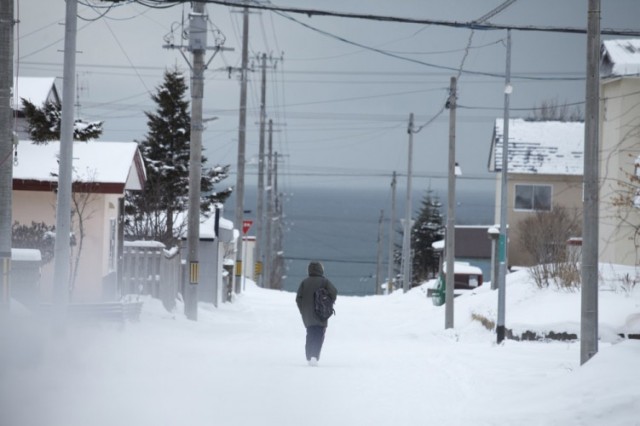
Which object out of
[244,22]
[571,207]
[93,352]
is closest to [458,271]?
[571,207]

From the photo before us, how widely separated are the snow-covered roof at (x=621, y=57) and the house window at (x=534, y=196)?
1781 cm

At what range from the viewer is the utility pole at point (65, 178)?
663 inches

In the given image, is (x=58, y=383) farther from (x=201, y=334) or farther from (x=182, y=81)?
(x=182, y=81)

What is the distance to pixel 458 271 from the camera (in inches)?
1927

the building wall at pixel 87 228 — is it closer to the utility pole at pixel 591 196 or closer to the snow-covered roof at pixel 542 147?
the utility pole at pixel 591 196

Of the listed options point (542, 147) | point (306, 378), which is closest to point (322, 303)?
point (306, 378)

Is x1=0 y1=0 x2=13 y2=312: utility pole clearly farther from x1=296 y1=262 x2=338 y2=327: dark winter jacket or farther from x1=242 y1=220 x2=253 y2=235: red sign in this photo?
x1=242 y1=220 x2=253 y2=235: red sign

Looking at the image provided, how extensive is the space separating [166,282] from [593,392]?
722 inches

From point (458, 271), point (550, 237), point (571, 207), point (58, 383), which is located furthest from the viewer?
point (571, 207)

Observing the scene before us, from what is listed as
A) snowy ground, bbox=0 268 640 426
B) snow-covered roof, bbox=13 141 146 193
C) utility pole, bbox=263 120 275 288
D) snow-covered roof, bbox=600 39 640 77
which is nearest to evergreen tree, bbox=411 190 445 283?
utility pole, bbox=263 120 275 288

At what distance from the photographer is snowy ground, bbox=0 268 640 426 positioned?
11094 millimetres

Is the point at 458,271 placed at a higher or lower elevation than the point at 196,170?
lower

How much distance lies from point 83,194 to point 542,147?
34.4 meters

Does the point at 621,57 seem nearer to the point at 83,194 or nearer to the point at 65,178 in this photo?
the point at 83,194
